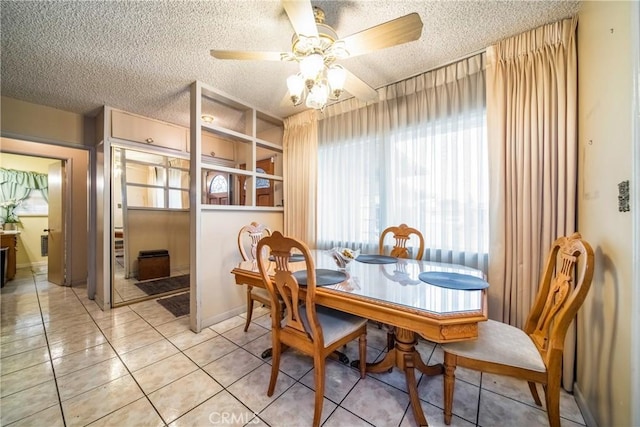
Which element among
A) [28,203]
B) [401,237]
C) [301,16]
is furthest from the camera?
[28,203]

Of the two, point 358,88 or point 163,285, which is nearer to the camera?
point 358,88

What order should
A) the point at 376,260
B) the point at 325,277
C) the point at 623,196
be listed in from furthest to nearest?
the point at 376,260
the point at 325,277
the point at 623,196

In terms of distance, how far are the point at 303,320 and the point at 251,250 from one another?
132 cm

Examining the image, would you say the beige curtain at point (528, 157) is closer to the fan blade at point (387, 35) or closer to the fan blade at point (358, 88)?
the fan blade at point (358, 88)

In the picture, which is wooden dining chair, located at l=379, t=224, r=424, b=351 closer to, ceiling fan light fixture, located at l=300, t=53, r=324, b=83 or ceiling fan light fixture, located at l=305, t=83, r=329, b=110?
ceiling fan light fixture, located at l=305, t=83, r=329, b=110

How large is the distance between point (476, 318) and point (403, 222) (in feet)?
4.67

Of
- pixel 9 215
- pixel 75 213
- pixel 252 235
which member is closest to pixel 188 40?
pixel 252 235

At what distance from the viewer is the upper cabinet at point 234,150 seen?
8.08 ft

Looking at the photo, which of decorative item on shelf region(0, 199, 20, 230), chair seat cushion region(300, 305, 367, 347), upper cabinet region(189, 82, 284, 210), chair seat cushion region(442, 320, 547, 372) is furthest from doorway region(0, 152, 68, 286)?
chair seat cushion region(442, 320, 547, 372)

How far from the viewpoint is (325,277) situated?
5.02 feet

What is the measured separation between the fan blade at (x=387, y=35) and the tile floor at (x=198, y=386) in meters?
2.14

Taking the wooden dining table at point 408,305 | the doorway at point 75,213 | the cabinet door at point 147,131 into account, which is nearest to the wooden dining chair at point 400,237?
the wooden dining table at point 408,305

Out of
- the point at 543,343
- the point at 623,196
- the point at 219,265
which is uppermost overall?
the point at 623,196

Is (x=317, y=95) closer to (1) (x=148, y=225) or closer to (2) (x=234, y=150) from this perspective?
(2) (x=234, y=150)
